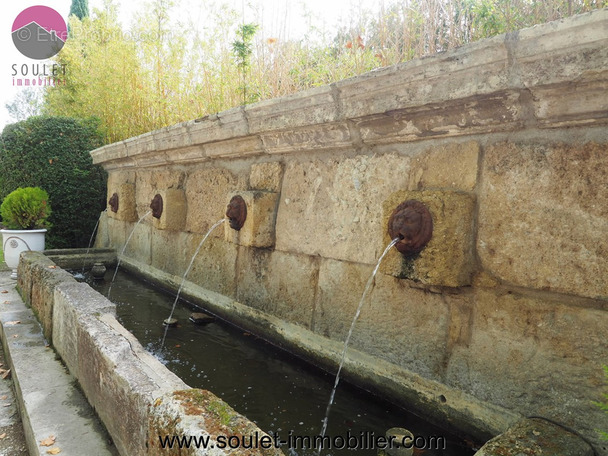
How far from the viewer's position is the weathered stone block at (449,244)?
1.88 meters

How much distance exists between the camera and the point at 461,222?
1883 mm

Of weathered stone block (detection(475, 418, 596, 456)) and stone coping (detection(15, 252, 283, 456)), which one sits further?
weathered stone block (detection(475, 418, 596, 456))

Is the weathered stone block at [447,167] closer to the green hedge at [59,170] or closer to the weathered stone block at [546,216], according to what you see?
the weathered stone block at [546,216]

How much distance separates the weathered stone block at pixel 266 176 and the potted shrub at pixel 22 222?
11.4 feet

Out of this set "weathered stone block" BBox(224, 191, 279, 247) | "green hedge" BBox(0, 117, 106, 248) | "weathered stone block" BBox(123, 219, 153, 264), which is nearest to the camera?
"weathered stone block" BBox(224, 191, 279, 247)

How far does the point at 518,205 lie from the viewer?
1.77m

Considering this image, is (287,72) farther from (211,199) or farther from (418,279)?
(418,279)

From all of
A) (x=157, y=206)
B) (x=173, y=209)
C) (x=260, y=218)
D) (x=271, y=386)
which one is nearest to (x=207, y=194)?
(x=173, y=209)

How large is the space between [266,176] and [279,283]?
0.80 m

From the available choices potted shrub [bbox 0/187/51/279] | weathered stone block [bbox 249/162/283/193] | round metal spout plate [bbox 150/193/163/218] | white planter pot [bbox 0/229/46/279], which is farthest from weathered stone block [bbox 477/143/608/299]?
potted shrub [bbox 0/187/51/279]

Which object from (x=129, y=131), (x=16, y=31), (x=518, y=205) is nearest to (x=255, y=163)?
(x=518, y=205)

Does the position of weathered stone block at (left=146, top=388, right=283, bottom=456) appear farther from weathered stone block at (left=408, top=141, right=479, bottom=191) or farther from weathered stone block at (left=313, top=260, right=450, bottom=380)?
weathered stone block at (left=408, top=141, right=479, bottom=191)

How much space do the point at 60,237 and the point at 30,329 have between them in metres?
4.26

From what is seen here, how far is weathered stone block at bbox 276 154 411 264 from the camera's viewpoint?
2.38 m
